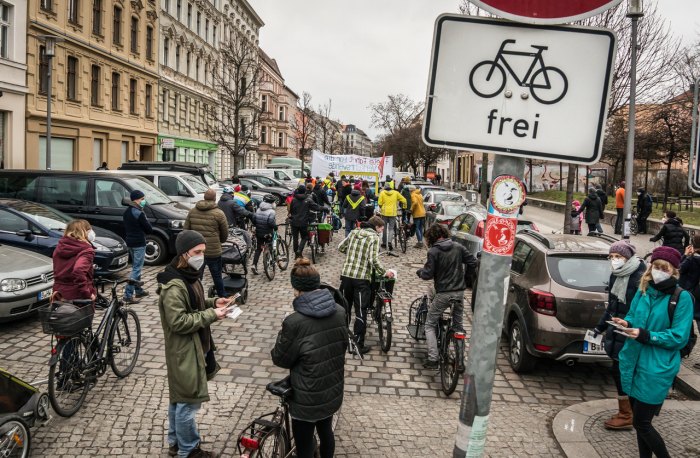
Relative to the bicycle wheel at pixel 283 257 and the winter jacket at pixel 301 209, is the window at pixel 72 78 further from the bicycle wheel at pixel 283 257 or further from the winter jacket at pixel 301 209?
the bicycle wheel at pixel 283 257

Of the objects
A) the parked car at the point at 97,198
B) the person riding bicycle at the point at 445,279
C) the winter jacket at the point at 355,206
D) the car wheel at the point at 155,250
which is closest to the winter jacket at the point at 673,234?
the winter jacket at the point at 355,206

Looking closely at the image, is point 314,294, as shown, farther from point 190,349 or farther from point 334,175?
point 334,175

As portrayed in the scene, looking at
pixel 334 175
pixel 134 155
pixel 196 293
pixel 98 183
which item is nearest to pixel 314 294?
pixel 196 293

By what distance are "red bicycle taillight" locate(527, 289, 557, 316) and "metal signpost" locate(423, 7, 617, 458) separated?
5114 mm

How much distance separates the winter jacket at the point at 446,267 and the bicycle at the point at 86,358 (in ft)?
11.9

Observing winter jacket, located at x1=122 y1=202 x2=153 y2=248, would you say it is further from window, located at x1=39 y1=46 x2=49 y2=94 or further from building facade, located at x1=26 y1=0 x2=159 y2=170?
window, located at x1=39 y1=46 x2=49 y2=94

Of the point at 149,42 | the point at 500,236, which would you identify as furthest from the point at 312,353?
the point at 149,42

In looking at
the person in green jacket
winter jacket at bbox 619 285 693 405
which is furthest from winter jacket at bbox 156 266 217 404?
winter jacket at bbox 619 285 693 405

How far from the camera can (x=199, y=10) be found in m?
49.2

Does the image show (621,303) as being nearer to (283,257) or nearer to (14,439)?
(14,439)

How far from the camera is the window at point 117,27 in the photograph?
3363cm

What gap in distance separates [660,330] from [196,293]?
362 centimetres

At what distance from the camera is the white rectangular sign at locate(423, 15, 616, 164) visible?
192 centimetres

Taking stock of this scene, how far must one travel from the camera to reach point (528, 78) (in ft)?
6.37
